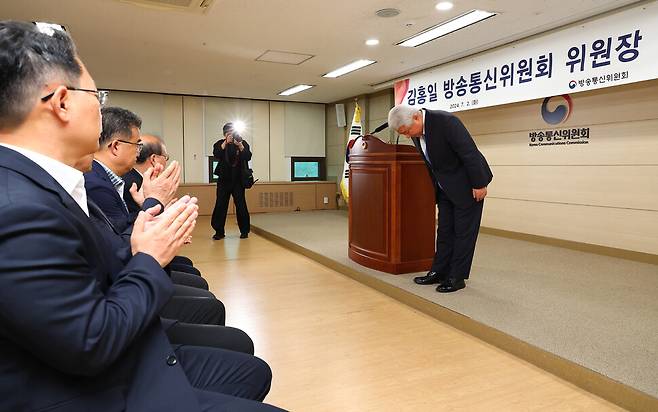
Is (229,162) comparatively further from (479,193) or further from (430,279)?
(479,193)

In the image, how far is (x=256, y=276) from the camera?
4004 mm

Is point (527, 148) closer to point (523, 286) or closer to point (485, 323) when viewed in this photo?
point (523, 286)

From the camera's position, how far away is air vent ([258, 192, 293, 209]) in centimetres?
901

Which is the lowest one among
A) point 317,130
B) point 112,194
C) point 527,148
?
point 112,194

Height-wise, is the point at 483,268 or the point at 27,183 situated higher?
the point at 27,183

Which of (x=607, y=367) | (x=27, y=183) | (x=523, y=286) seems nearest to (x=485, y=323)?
(x=607, y=367)

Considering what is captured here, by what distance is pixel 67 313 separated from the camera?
0.70 m

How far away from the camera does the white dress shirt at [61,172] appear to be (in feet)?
2.67

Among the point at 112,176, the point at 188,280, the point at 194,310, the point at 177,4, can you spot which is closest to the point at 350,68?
the point at 177,4

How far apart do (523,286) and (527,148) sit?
2.58 metres

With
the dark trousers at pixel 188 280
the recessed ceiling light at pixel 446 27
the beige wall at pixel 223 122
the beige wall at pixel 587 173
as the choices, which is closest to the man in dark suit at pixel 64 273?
the dark trousers at pixel 188 280

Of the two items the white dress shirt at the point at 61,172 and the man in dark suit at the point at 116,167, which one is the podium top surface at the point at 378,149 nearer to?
the man in dark suit at the point at 116,167

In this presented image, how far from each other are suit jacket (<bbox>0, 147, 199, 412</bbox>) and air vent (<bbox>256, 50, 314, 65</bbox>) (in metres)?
5.09

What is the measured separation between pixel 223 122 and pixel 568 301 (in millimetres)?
7535
